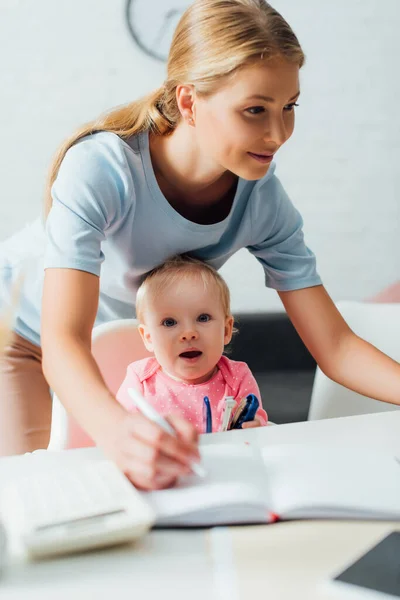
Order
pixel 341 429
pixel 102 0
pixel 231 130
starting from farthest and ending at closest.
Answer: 1. pixel 102 0
2. pixel 231 130
3. pixel 341 429

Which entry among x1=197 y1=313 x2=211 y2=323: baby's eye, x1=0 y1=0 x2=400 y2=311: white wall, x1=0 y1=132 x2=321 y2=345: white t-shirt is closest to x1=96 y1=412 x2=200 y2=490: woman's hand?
x1=0 y1=132 x2=321 y2=345: white t-shirt

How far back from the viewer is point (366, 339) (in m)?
1.53

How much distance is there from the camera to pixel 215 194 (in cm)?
129

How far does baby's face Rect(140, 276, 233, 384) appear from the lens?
1.32m

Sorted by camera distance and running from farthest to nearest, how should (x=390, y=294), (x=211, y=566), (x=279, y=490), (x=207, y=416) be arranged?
1. (x=390, y=294)
2. (x=207, y=416)
3. (x=279, y=490)
4. (x=211, y=566)

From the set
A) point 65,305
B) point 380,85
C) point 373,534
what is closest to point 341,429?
point 373,534

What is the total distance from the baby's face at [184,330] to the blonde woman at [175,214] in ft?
0.22

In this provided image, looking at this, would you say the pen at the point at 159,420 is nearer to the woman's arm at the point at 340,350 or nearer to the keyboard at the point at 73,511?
the keyboard at the point at 73,511

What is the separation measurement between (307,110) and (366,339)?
1.20 meters

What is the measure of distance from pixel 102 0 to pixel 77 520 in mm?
2040

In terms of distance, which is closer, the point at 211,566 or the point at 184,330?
the point at 211,566

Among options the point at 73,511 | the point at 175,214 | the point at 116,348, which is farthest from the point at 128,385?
the point at 73,511

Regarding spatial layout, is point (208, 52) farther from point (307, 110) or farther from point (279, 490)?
point (307, 110)

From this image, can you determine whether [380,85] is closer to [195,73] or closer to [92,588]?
[195,73]
